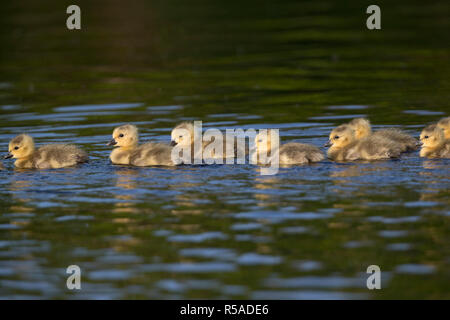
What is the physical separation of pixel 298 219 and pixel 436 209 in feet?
4.16

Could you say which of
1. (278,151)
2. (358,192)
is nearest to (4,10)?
(278,151)

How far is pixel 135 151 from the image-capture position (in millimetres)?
11977

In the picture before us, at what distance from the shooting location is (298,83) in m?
17.8

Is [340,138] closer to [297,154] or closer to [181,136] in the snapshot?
[297,154]

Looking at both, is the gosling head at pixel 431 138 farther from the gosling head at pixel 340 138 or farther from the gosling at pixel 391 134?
the gosling head at pixel 340 138

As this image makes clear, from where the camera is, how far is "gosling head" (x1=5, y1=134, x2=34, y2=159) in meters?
12.3

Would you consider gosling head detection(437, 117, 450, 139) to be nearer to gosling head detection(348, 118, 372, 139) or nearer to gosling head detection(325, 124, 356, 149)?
gosling head detection(348, 118, 372, 139)

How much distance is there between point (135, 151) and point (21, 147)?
1462mm

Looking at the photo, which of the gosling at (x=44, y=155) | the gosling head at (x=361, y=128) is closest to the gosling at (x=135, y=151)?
the gosling at (x=44, y=155)

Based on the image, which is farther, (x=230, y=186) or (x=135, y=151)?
(x=135, y=151)

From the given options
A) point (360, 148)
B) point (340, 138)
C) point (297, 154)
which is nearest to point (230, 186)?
point (297, 154)

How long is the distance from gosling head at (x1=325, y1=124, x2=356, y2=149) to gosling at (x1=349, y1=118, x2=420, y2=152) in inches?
12.9

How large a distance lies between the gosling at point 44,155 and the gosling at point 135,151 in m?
0.44

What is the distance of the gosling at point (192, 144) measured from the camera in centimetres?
1175
